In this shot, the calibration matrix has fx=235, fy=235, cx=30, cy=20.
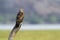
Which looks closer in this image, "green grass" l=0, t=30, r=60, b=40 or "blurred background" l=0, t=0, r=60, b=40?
"green grass" l=0, t=30, r=60, b=40

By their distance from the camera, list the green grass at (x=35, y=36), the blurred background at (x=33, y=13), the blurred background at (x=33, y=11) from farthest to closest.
→ the blurred background at (x=33, y=11), the blurred background at (x=33, y=13), the green grass at (x=35, y=36)

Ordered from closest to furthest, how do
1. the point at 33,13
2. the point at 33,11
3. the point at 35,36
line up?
the point at 35,36 → the point at 33,13 → the point at 33,11

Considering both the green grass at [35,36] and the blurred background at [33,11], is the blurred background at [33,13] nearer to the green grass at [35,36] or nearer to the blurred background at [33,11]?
the blurred background at [33,11]

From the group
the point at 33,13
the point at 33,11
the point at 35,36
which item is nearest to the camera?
the point at 35,36

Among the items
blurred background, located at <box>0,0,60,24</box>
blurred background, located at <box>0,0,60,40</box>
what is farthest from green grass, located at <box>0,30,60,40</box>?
blurred background, located at <box>0,0,60,24</box>

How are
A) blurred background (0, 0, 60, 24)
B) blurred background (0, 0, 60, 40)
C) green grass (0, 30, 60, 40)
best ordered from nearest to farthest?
green grass (0, 30, 60, 40) < blurred background (0, 0, 60, 40) < blurred background (0, 0, 60, 24)

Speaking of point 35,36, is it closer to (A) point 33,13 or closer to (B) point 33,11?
(A) point 33,13

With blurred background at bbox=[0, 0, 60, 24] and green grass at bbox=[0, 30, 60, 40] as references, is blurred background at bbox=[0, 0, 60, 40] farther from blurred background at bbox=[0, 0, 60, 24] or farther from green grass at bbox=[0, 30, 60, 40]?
green grass at bbox=[0, 30, 60, 40]

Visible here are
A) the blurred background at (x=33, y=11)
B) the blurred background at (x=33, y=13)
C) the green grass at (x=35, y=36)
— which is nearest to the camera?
the green grass at (x=35, y=36)

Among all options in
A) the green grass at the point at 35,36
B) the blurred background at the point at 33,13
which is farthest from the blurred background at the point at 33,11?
the green grass at the point at 35,36

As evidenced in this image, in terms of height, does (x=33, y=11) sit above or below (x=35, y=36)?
below

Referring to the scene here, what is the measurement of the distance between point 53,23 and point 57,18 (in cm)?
47

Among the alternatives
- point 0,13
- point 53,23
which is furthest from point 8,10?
point 53,23

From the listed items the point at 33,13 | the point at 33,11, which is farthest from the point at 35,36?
the point at 33,11
